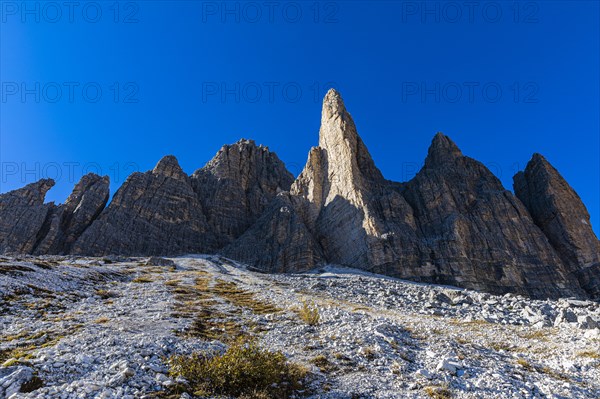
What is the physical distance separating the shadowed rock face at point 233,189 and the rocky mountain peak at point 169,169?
29.5ft

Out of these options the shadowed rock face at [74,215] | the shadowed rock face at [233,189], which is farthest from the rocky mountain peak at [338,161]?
the shadowed rock face at [74,215]

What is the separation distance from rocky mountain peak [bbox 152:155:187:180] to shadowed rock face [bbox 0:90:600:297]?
75cm

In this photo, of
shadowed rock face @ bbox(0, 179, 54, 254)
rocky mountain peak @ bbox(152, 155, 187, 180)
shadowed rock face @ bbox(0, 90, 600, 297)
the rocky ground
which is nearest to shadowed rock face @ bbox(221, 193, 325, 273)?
shadowed rock face @ bbox(0, 90, 600, 297)

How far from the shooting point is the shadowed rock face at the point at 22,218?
403ft

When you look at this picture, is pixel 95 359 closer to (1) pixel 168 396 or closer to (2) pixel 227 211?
(1) pixel 168 396

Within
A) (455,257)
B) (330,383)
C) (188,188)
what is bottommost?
(330,383)

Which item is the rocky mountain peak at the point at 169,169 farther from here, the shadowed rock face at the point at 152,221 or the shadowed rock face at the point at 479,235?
the shadowed rock face at the point at 479,235

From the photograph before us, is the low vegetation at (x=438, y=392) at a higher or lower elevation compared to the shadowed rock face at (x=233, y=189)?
lower

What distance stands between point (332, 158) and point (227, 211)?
59.7 metres

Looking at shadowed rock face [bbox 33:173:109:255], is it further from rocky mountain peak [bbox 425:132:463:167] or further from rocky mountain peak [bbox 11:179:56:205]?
rocky mountain peak [bbox 425:132:463:167]

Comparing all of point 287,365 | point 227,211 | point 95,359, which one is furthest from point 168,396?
point 227,211

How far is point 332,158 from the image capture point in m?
134

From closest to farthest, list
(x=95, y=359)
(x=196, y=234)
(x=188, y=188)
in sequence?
(x=95, y=359), (x=196, y=234), (x=188, y=188)

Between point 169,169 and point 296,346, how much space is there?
163 meters
